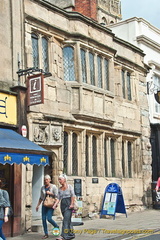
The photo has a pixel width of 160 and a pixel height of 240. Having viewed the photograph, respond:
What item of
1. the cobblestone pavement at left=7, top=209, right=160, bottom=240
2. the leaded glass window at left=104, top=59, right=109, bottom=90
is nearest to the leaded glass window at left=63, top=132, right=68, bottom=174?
the cobblestone pavement at left=7, top=209, right=160, bottom=240

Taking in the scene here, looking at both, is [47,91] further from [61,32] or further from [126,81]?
[126,81]

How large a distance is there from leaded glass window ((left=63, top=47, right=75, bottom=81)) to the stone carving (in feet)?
8.05

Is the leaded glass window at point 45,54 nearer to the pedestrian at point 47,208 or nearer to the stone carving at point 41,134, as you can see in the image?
the stone carving at point 41,134

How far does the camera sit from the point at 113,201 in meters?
13.6

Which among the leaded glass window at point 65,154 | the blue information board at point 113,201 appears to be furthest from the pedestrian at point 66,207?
the blue information board at point 113,201

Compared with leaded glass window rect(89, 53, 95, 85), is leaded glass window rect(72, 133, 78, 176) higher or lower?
lower

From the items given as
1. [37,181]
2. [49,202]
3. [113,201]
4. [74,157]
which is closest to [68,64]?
[74,157]

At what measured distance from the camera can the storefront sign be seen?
35.4ft

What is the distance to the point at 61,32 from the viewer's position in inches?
531

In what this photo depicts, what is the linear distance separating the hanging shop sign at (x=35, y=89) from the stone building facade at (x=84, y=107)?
1.17 feet

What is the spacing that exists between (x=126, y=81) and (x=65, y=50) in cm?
389

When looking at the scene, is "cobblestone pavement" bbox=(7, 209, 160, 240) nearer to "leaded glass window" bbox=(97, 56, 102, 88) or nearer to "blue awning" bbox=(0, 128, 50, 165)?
"blue awning" bbox=(0, 128, 50, 165)

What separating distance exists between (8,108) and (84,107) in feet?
11.5

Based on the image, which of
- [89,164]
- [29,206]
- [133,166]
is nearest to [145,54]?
[133,166]
